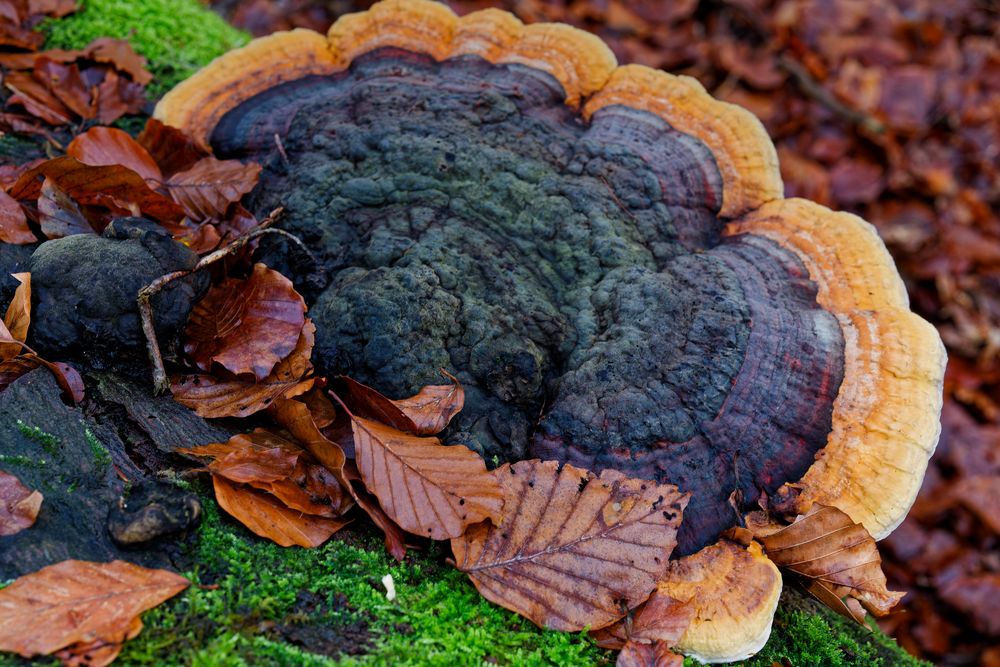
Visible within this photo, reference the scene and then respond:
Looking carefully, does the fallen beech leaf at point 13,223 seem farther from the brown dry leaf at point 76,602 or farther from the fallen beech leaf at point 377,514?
the fallen beech leaf at point 377,514

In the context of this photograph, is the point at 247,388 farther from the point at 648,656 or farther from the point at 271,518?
the point at 648,656

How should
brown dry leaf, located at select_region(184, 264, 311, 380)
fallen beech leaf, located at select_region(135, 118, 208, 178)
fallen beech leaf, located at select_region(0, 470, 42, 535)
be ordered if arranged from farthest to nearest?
fallen beech leaf, located at select_region(135, 118, 208, 178) < brown dry leaf, located at select_region(184, 264, 311, 380) < fallen beech leaf, located at select_region(0, 470, 42, 535)

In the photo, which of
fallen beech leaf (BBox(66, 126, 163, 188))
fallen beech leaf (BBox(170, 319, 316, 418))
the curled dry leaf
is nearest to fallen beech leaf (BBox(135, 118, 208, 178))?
fallen beech leaf (BBox(66, 126, 163, 188))

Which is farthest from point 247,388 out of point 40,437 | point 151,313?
point 40,437

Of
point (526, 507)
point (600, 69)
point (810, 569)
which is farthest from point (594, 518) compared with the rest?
point (600, 69)

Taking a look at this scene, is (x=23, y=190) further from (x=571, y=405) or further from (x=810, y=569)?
(x=810, y=569)

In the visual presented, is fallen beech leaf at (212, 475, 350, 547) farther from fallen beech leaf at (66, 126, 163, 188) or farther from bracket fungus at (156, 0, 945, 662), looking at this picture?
fallen beech leaf at (66, 126, 163, 188)
